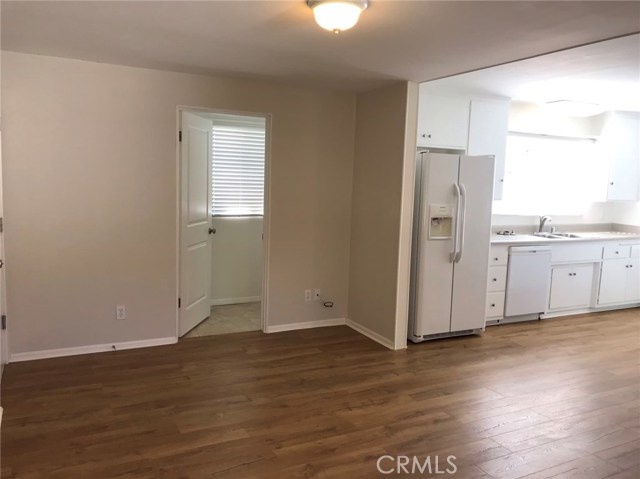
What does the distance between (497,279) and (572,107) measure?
6.96 ft

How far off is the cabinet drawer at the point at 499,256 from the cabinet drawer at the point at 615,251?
155 cm

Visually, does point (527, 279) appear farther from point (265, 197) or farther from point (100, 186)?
point (100, 186)

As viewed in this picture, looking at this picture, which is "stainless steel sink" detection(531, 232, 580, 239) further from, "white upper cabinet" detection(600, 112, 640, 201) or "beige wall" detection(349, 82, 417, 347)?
"beige wall" detection(349, 82, 417, 347)

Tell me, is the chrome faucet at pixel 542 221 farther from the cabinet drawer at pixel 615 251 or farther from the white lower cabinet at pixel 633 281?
the white lower cabinet at pixel 633 281

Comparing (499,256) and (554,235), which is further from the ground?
(554,235)

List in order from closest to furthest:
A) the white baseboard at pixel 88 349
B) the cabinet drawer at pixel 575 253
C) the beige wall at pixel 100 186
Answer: the beige wall at pixel 100 186 < the white baseboard at pixel 88 349 < the cabinet drawer at pixel 575 253

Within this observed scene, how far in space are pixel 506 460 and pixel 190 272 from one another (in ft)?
10.1

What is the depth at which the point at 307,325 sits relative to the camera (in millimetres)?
4805

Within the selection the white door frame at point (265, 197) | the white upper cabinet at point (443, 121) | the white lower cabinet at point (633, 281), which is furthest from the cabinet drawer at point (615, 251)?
the white door frame at point (265, 197)

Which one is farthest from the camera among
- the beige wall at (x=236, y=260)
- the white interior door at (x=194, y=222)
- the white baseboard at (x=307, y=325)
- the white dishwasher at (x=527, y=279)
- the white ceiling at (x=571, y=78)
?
the beige wall at (x=236, y=260)

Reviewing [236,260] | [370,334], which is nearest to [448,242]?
[370,334]

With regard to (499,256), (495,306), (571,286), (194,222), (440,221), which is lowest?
(495,306)

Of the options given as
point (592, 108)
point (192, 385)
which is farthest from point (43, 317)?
point (592, 108)

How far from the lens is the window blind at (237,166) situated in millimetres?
5406
